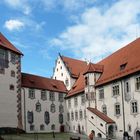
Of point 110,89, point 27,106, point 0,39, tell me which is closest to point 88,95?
point 110,89

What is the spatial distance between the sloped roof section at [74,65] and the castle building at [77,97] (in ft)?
0.94

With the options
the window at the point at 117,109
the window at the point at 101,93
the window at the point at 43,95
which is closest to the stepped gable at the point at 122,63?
the window at the point at 101,93

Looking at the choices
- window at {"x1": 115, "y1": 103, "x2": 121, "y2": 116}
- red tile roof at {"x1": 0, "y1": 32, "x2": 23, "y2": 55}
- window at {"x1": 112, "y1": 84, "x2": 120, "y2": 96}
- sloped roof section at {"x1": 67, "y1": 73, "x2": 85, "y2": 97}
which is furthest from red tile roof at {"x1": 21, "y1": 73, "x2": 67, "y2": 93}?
window at {"x1": 115, "y1": 103, "x2": 121, "y2": 116}

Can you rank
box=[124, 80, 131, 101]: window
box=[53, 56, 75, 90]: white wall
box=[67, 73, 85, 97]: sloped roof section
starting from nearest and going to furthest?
box=[124, 80, 131, 101]: window < box=[67, 73, 85, 97]: sloped roof section < box=[53, 56, 75, 90]: white wall

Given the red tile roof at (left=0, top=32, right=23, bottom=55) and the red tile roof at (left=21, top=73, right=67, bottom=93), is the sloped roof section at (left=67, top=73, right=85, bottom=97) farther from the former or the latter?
the red tile roof at (left=0, top=32, right=23, bottom=55)

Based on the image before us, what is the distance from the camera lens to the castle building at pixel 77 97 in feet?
157

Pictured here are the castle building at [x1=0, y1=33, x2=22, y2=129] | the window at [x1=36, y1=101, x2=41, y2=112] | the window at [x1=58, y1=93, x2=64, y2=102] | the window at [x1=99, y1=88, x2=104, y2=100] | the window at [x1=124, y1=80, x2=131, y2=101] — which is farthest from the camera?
the window at [x1=58, y1=93, x2=64, y2=102]

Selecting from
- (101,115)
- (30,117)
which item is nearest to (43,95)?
(30,117)

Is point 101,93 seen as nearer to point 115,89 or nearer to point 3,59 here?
point 115,89

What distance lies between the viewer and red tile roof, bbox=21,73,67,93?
2486 inches

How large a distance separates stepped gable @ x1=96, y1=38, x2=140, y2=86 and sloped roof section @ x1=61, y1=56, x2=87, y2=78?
14.8 m

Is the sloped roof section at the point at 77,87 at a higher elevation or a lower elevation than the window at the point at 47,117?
higher

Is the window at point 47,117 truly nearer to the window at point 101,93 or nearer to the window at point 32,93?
the window at point 32,93

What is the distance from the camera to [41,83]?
66.7 meters
